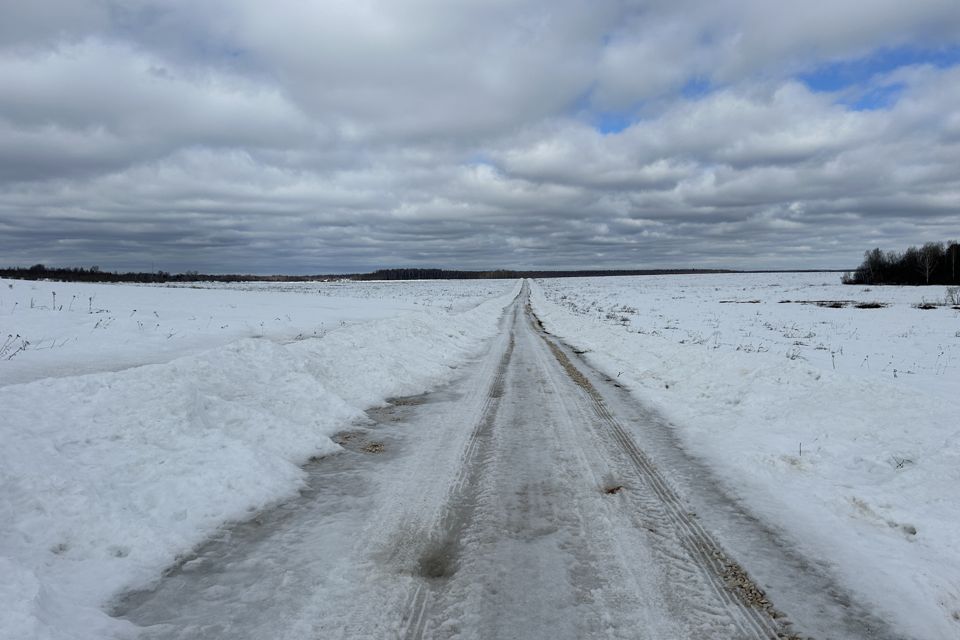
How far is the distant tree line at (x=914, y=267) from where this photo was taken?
82125mm

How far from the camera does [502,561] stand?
4.03 meters

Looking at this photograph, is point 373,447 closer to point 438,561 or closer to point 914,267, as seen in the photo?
point 438,561

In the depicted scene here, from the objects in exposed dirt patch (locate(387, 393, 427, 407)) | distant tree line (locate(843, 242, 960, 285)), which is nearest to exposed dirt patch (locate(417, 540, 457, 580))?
exposed dirt patch (locate(387, 393, 427, 407))

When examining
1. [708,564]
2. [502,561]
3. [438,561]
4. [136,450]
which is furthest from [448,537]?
[136,450]

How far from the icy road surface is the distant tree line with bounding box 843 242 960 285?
9887cm

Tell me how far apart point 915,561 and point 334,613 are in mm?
4550

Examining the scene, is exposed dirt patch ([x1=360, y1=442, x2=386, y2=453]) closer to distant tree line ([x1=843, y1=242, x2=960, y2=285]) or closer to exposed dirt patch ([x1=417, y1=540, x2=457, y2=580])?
exposed dirt patch ([x1=417, y1=540, x2=457, y2=580])

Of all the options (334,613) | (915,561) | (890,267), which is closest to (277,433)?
(334,613)

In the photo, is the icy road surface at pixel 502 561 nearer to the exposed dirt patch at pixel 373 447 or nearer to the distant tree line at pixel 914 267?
the exposed dirt patch at pixel 373 447

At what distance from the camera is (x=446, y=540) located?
14.4ft

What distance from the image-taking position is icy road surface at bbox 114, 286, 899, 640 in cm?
331

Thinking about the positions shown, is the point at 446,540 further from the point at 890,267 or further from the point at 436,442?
the point at 890,267

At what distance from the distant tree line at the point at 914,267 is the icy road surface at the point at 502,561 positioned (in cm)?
9887

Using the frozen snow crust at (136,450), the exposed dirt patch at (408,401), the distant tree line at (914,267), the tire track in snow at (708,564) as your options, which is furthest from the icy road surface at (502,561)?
the distant tree line at (914,267)
